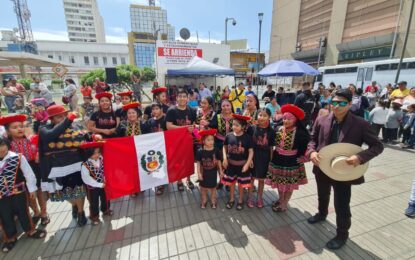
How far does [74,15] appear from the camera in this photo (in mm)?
102062

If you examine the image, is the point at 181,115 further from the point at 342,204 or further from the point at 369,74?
the point at 369,74

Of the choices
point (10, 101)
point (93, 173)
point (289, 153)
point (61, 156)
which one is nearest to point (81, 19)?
point (10, 101)

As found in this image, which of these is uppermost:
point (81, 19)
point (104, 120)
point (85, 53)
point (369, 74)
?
point (81, 19)

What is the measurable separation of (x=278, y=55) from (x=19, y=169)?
5097cm

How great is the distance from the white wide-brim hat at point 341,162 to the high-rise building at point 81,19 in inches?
5128

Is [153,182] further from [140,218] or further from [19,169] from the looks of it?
[19,169]

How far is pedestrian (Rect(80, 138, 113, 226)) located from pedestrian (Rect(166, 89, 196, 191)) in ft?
4.36

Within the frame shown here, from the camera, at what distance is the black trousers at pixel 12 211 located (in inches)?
101

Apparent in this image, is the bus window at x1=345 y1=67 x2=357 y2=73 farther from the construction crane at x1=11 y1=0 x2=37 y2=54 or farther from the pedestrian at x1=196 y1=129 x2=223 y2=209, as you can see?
the construction crane at x1=11 y1=0 x2=37 y2=54

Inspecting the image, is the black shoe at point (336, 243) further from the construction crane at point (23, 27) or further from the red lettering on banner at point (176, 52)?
the construction crane at point (23, 27)

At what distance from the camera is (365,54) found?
25312mm

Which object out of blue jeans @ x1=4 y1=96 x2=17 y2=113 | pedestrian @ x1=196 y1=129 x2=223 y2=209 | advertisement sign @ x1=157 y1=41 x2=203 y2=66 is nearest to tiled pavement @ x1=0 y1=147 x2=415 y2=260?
pedestrian @ x1=196 y1=129 x2=223 y2=209

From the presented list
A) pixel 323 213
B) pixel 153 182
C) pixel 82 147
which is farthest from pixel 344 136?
pixel 82 147

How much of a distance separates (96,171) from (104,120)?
1.13m
